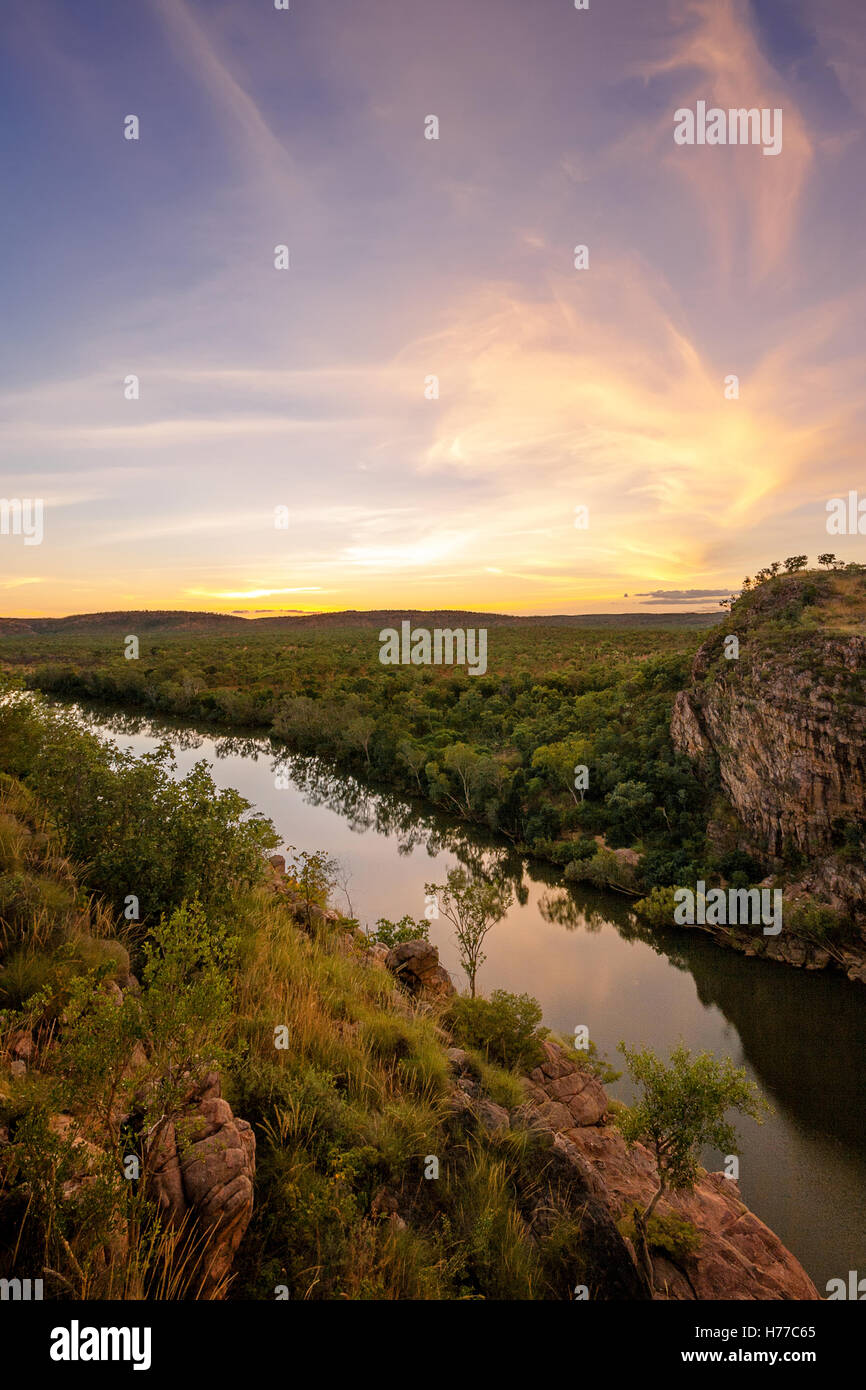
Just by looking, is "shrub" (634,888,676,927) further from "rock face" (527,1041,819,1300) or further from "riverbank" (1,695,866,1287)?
"rock face" (527,1041,819,1300)

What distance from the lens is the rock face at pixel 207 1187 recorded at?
3977 millimetres

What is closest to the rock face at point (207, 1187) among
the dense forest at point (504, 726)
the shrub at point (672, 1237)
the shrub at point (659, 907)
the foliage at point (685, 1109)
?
the foliage at point (685, 1109)

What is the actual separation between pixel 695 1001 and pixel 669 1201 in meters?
12.3

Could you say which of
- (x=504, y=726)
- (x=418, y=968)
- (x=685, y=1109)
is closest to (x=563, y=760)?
(x=504, y=726)

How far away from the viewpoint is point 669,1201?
10.1 m

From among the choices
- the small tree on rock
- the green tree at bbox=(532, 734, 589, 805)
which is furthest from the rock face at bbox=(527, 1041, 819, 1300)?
the green tree at bbox=(532, 734, 589, 805)

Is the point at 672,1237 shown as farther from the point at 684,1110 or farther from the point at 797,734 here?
the point at 797,734

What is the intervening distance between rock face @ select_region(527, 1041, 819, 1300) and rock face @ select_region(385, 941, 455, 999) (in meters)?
2.50

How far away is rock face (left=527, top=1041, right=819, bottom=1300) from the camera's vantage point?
8.53 metres

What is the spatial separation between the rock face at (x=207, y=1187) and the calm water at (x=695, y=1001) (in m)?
14.0

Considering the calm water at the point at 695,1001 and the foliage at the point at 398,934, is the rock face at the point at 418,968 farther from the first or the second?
the calm water at the point at 695,1001

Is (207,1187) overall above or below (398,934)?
above
